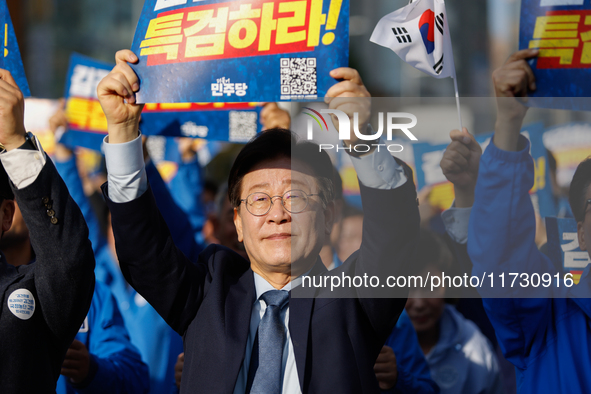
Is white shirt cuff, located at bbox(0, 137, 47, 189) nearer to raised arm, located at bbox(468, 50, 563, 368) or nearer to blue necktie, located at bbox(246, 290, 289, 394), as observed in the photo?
blue necktie, located at bbox(246, 290, 289, 394)

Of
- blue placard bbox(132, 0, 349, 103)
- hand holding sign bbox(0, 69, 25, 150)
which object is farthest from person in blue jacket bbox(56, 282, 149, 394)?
blue placard bbox(132, 0, 349, 103)

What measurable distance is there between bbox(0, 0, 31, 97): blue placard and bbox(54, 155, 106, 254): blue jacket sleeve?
1.12 meters

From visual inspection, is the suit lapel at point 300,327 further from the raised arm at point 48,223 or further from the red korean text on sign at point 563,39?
the red korean text on sign at point 563,39

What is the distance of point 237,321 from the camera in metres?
1.92

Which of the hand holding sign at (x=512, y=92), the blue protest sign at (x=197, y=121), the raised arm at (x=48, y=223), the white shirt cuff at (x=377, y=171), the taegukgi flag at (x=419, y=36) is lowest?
the raised arm at (x=48, y=223)

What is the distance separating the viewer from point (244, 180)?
2.10 metres

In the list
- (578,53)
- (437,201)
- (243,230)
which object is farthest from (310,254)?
(578,53)

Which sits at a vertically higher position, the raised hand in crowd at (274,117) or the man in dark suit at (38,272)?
the raised hand in crowd at (274,117)

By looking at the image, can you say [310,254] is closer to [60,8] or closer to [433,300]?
[433,300]

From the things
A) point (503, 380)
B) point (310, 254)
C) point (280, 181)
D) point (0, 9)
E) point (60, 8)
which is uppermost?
point (60, 8)

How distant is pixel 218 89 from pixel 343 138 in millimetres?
540

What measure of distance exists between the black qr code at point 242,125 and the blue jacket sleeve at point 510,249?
1677mm

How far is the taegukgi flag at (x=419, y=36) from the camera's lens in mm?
2082

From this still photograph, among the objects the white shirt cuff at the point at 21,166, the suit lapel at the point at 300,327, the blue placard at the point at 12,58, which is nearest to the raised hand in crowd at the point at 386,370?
the suit lapel at the point at 300,327
